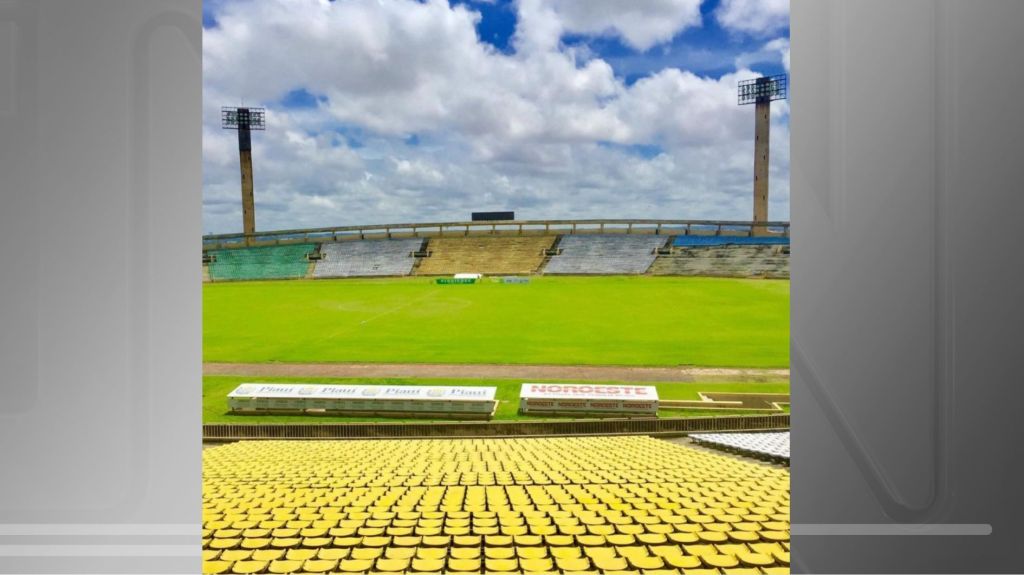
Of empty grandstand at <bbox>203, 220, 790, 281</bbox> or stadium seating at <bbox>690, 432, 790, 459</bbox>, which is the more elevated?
empty grandstand at <bbox>203, 220, 790, 281</bbox>

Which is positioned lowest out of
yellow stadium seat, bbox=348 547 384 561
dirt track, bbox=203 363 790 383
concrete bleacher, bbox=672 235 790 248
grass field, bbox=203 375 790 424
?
grass field, bbox=203 375 790 424

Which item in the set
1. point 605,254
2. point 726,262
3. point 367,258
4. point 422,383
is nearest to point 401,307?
point 422,383

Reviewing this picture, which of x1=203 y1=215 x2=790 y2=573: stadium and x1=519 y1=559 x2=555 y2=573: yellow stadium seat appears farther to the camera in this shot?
x1=203 y1=215 x2=790 y2=573: stadium

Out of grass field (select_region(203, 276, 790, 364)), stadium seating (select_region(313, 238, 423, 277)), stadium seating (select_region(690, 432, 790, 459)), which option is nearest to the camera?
stadium seating (select_region(690, 432, 790, 459))

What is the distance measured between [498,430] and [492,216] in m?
55.7

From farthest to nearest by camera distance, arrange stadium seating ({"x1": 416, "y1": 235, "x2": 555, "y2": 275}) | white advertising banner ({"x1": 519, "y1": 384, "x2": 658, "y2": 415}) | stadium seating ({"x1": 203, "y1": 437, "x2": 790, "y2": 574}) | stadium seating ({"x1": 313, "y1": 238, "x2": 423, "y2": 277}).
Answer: stadium seating ({"x1": 313, "y1": 238, "x2": 423, "y2": 277}), stadium seating ({"x1": 416, "y1": 235, "x2": 555, "y2": 275}), white advertising banner ({"x1": 519, "y1": 384, "x2": 658, "y2": 415}), stadium seating ({"x1": 203, "y1": 437, "x2": 790, "y2": 574})

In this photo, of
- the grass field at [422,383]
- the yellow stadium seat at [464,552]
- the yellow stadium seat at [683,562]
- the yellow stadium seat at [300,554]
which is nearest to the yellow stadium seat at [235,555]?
the yellow stadium seat at [300,554]

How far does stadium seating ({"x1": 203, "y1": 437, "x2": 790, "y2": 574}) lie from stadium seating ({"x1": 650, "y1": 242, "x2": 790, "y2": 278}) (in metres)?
46.5

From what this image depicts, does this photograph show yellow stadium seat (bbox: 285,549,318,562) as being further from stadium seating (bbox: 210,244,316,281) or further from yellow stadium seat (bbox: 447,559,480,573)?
stadium seating (bbox: 210,244,316,281)

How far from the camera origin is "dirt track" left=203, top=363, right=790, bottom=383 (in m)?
19.6

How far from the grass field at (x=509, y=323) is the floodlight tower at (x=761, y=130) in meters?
17.6

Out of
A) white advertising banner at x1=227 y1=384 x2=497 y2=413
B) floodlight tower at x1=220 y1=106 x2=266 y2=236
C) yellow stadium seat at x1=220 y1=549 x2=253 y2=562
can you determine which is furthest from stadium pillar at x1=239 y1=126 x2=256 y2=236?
yellow stadium seat at x1=220 y1=549 x2=253 y2=562
